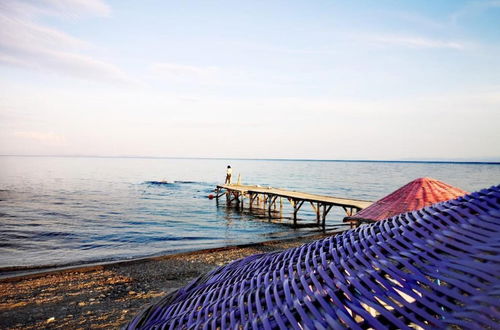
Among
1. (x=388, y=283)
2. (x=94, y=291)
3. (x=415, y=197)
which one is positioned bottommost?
(x=94, y=291)

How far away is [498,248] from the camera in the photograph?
0.95 metres

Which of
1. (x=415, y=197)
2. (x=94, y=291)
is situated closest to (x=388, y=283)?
Result: (x=415, y=197)

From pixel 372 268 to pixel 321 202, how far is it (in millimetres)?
19711

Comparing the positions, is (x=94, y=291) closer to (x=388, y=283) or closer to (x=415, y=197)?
(x=415, y=197)

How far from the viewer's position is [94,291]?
8211 mm

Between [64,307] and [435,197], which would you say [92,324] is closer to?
[64,307]

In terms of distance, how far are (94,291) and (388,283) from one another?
29.5ft

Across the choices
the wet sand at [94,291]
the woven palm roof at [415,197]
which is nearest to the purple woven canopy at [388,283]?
the wet sand at [94,291]

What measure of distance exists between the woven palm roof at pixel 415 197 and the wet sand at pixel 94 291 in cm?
576

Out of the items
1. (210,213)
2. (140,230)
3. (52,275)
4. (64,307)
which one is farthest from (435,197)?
(210,213)

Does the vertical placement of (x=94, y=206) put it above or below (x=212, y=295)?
below

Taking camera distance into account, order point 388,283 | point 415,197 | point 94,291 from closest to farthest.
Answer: point 388,283 → point 415,197 → point 94,291

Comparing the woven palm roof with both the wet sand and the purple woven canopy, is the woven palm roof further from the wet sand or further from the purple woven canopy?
the purple woven canopy

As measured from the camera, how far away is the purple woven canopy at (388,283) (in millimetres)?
900
